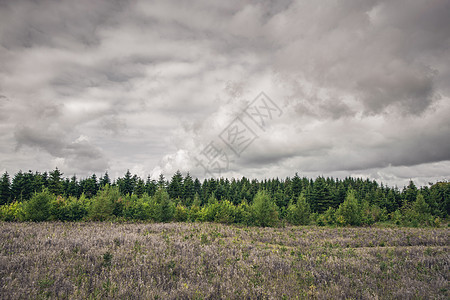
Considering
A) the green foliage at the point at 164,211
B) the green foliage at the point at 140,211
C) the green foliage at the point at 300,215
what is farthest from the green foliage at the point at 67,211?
the green foliage at the point at 300,215

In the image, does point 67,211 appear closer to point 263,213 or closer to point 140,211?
point 140,211

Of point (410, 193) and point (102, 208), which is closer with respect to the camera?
point (102, 208)

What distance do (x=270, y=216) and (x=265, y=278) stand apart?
1894 cm

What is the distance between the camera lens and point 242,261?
27.3ft

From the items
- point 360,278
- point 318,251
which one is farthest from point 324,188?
point 360,278

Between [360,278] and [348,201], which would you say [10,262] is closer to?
[360,278]

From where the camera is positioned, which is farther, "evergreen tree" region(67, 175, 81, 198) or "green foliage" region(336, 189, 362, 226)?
"evergreen tree" region(67, 175, 81, 198)

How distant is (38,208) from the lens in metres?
18.7

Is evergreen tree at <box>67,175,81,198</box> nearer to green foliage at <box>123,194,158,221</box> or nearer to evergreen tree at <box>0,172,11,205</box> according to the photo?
evergreen tree at <box>0,172,11,205</box>

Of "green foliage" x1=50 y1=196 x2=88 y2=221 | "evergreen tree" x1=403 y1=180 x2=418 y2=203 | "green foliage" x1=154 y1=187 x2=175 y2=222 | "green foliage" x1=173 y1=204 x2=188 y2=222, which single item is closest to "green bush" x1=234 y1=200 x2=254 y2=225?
"green foliage" x1=173 y1=204 x2=188 y2=222

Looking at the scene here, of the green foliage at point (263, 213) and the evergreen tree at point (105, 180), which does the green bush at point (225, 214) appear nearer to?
the green foliage at point (263, 213)

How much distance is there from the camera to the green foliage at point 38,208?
60.2 ft

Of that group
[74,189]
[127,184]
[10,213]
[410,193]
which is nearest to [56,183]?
[74,189]

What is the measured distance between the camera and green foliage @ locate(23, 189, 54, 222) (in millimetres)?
18344
